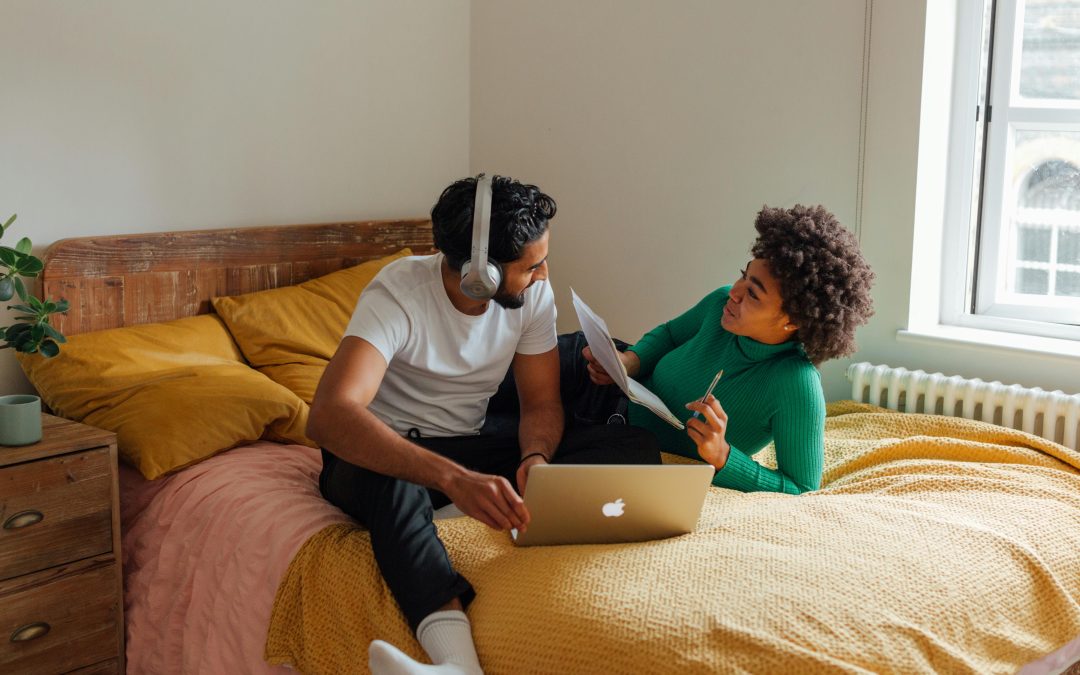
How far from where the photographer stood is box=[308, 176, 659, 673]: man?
1.47 meters

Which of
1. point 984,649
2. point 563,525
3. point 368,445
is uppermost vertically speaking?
point 368,445

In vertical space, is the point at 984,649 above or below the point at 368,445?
below

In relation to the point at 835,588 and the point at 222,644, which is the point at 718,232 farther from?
the point at 222,644

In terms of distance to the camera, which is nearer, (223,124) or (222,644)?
(222,644)

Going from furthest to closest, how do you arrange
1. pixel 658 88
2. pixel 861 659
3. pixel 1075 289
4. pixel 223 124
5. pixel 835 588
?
pixel 658 88
pixel 223 124
pixel 1075 289
pixel 835 588
pixel 861 659

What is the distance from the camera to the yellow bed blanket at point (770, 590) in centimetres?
131

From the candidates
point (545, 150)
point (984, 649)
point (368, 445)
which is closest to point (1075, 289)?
point (984, 649)

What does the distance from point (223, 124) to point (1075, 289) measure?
2019mm

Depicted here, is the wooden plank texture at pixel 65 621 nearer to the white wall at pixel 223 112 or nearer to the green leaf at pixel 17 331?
the green leaf at pixel 17 331

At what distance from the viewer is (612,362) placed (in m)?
1.70

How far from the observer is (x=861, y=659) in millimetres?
1296

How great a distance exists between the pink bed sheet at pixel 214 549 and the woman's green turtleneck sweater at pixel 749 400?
2.21 ft

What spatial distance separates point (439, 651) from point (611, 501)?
0.32 metres

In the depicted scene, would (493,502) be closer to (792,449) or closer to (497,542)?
(497,542)
